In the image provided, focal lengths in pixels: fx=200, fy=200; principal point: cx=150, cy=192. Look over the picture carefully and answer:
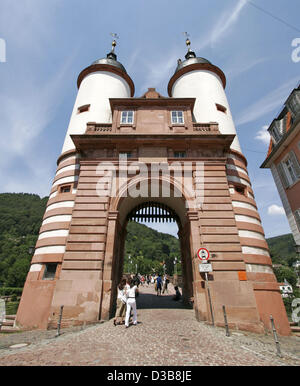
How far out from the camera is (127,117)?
16.6m

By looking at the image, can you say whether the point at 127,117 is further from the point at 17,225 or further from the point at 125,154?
the point at 17,225

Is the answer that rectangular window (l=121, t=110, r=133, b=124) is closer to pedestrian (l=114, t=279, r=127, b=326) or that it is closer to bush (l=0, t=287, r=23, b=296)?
pedestrian (l=114, t=279, r=127, b=326)

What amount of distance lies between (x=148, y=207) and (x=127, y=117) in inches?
316

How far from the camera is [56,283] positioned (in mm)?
10688

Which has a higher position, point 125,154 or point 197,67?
point 197,67

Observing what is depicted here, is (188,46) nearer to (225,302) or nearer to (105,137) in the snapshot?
(105,137)

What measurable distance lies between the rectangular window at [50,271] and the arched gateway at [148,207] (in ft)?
0.17

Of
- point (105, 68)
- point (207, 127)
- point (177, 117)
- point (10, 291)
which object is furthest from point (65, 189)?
point (10, 291)

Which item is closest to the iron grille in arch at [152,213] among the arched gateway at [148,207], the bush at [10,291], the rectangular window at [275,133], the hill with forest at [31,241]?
the arched gateway at [148,207]

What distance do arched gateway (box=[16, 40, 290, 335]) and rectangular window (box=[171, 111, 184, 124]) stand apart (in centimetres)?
10

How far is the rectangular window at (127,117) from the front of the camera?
A: 16.4 m

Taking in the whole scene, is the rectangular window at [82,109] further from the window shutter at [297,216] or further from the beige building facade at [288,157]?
the window shutter at [297,216]
